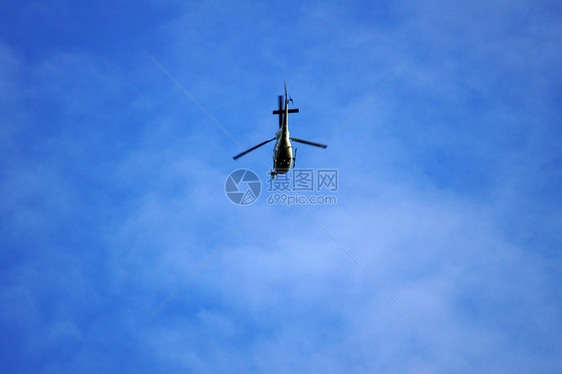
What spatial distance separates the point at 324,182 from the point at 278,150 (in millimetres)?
6494

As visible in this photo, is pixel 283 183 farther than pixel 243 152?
Yes

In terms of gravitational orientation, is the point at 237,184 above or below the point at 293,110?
below

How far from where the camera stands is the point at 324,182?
45031mm

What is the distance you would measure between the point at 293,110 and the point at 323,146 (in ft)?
16.6

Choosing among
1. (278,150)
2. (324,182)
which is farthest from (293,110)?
(324,182)

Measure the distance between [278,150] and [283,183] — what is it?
4547mm

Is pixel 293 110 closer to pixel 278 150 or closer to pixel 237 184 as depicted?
pixel 278 150

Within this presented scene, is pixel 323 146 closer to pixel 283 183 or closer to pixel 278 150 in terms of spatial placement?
pixel 278 150

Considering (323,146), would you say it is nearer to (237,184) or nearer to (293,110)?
(293,110)

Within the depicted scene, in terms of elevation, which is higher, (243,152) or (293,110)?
(293,110)

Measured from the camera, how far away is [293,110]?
42469 millimetres

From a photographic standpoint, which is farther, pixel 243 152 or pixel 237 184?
pixel 237 184

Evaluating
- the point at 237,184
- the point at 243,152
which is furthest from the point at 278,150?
the point at 237,184

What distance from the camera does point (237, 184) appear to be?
44.3m
